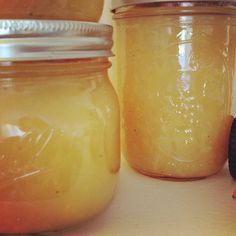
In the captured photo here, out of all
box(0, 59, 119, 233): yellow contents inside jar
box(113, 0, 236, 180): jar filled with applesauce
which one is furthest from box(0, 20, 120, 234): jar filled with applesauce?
box(113, 0, 236, 180): jar filled with applesauce

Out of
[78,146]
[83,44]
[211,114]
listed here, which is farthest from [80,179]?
[211,114]

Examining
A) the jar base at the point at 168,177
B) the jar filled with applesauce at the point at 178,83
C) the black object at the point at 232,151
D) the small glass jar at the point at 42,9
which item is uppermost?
the small glass jar at the point at 42,9

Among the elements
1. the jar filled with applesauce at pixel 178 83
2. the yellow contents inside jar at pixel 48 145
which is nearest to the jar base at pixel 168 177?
the jar filled with applesauce at pixel 178 83

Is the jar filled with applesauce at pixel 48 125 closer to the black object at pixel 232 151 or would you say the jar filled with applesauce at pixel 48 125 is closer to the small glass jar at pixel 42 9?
the small glass jar at pixel 42 9

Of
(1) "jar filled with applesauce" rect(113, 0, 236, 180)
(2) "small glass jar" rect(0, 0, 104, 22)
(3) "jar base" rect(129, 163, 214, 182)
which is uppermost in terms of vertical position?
(2) "small glass jar" rect(0, 0, 104, 22)

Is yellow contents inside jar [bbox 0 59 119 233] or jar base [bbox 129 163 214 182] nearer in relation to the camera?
yellow contents inside jar [bbox 0 59 119 233]

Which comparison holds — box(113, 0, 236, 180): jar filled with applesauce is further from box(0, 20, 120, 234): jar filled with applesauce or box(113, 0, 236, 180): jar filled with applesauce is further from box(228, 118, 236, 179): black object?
box(0, 20, 120, 234): jar filled with applesauce

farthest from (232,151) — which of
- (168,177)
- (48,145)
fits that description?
(48,145)

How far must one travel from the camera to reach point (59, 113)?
1.33 ft

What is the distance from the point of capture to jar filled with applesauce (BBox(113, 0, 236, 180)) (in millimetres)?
553

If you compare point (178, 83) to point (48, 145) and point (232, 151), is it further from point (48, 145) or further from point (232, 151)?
point (48, 145)

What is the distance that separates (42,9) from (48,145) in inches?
5.6

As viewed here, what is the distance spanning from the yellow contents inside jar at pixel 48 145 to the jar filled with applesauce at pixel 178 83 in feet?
0.50

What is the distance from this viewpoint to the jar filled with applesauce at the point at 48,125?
39 cm
